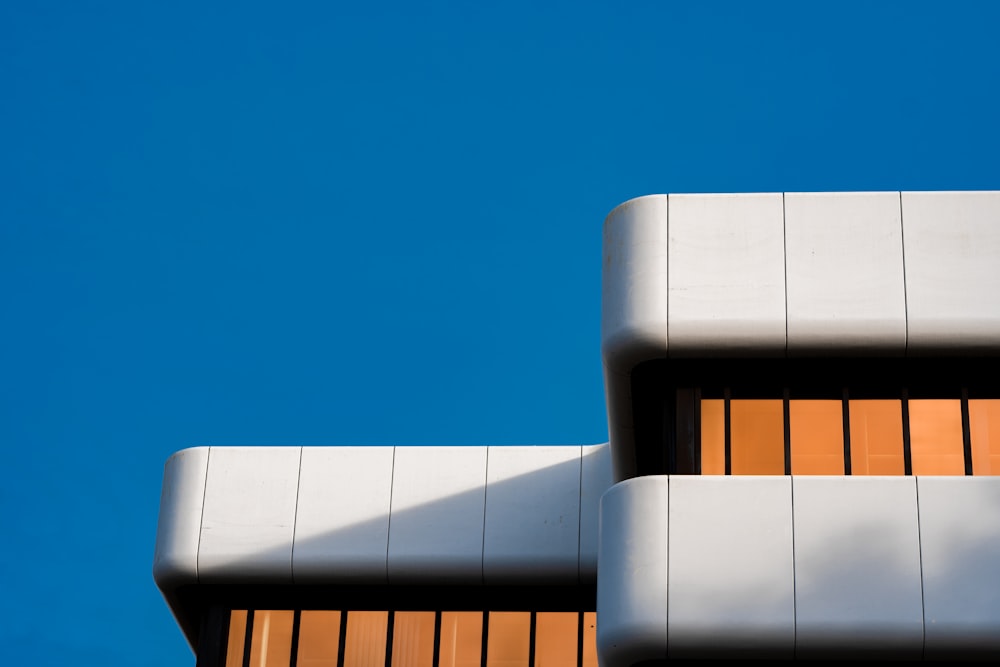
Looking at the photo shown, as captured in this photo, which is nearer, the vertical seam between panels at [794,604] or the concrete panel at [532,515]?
the vertical seam between panels at [794,604]

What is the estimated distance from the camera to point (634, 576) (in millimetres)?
25766

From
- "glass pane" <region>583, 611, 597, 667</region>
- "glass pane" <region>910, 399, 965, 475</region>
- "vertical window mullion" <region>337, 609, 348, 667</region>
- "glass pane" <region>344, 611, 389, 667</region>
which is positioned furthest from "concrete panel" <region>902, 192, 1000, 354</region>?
"vertical window mullion" <region>337, 609, 348, 667</region>

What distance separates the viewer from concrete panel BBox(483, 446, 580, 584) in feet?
108

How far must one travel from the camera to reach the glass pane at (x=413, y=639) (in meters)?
32.8

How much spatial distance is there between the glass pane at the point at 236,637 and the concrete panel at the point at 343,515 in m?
1.39

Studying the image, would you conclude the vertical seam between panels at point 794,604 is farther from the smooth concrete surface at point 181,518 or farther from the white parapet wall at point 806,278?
the smooth concrete surface at point 181,518

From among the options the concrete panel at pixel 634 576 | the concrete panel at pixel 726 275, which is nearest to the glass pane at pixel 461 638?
the concrete panel at pixel 634 576

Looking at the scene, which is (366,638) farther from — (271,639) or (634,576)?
(634,576)

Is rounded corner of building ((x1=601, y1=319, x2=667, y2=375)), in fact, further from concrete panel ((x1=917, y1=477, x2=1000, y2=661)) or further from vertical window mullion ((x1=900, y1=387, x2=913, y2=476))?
concrete panel ((x1=917, y1=477, x2=1000, y2=661))

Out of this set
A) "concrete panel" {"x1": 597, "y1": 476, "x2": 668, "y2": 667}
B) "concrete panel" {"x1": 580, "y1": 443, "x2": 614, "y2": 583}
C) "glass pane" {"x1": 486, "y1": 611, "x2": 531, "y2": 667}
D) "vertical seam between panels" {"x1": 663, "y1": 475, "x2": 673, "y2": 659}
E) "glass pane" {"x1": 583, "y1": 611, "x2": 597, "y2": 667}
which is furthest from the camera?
"concrete panel" {"x1": 580, "y1": 443, "x2": 614, "y2": 583}

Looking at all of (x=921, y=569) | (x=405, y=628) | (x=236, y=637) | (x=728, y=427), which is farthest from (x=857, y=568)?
(x=236, y=637)

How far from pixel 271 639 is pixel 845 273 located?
43.2 feet

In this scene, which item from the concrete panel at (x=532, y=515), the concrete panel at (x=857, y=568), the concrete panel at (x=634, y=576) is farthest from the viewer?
the concrete panel at (x=532, y=515)

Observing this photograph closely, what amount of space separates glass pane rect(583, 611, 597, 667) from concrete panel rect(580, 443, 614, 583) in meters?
0.73
